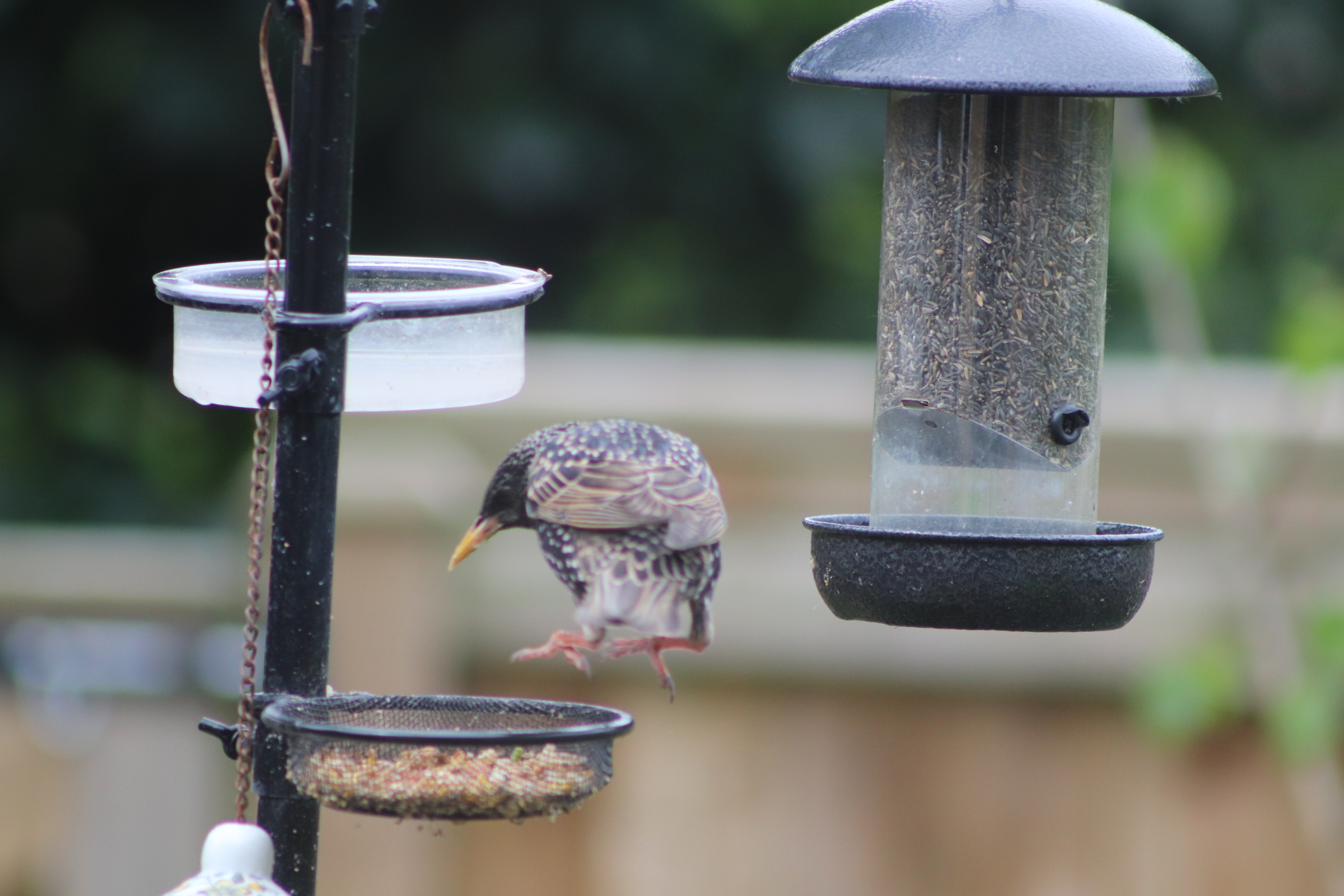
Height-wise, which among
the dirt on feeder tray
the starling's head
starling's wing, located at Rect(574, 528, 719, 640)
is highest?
the starling's head

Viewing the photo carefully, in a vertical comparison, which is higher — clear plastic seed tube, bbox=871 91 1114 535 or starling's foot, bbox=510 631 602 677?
clear plastic seed tube, bbox=871 91 1114 535

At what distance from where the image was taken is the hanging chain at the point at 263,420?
2.08 m

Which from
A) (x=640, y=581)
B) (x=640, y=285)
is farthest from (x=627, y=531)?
(x=640, y=285)

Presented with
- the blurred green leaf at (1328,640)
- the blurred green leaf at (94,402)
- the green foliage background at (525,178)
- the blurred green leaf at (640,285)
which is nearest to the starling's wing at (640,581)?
the blurred green leaf at (1328,640)

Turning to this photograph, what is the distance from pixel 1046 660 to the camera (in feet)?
17.0

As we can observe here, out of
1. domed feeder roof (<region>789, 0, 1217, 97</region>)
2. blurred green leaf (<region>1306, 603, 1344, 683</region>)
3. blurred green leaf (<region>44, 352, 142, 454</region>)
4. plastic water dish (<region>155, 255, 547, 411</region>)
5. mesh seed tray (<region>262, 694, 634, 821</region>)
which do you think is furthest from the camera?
blurred green leaf (<region>44, 352, 142, 454</region>)

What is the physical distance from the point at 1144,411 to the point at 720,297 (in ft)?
9.71

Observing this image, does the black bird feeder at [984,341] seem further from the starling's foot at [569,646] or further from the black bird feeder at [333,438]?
the black bird feeder at [333,438]

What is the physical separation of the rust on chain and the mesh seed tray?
0.14 metres

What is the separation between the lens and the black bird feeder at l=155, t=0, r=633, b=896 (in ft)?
6.41

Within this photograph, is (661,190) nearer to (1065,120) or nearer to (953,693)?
(953,693)

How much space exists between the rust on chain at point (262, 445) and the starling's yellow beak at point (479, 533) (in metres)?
0.60

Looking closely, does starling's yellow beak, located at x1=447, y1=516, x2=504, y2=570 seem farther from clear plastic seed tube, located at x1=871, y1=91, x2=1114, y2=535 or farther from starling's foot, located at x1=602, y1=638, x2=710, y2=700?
clear plastic seed tube, located at x1=871, y1=91, x2=1114, y2=535

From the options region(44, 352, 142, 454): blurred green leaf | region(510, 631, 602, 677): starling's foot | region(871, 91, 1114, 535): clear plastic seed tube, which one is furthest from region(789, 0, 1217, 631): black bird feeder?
region(44, 352, 142, 454): blurred green leaf
